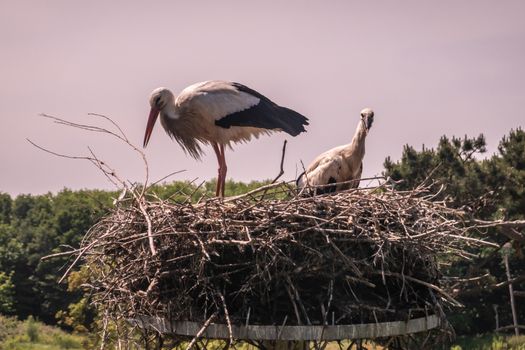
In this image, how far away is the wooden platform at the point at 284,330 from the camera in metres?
7.06

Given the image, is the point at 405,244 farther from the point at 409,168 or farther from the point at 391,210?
the point at 409,168

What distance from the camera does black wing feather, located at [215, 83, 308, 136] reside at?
10.3 m

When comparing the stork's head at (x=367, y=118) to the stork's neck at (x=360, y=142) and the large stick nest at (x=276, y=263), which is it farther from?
the large stick nest at (x=276, y=263)

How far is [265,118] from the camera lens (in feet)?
34.3

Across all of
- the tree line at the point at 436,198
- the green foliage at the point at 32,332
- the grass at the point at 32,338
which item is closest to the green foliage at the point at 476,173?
the tree line at the point at 436,198

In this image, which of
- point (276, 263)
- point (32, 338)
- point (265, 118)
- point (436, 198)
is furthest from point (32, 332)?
point (276, 263)

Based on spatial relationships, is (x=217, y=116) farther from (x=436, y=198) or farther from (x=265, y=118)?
(x=436, y=198)

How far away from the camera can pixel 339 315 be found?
24.0ft

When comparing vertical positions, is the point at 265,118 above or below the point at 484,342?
above

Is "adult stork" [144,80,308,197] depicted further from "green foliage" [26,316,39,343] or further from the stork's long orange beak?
"green foliage" [26,316,39,343]

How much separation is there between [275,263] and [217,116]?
352 centimetres

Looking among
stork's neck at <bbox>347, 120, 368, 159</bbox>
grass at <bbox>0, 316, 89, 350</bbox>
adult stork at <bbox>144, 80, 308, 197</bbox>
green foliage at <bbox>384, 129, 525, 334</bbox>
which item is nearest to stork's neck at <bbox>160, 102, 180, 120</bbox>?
adult stork at <bbox>144, 80, 308, 197</bbox>

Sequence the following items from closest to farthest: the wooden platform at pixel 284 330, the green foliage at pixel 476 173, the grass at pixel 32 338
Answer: the wooden platform at pixel 284 330
the green foliage at pixel 476 173
the grass at pixel 32 338

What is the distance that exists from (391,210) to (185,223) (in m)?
1.80
